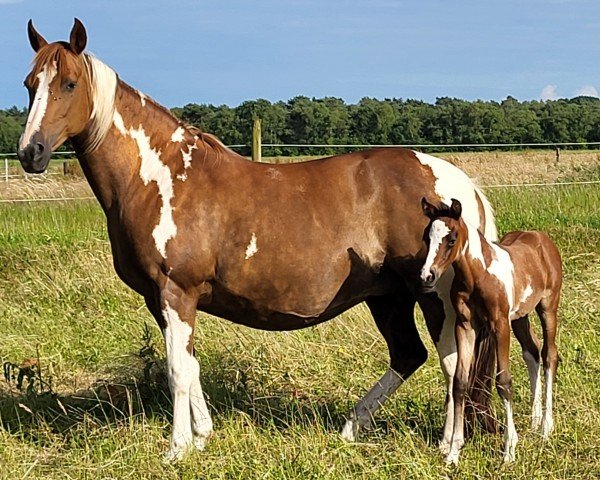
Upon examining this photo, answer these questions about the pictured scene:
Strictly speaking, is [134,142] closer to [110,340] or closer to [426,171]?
[426,171]

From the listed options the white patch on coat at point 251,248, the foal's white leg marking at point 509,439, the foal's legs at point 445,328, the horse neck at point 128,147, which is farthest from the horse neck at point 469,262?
the horse neck at point 128,147

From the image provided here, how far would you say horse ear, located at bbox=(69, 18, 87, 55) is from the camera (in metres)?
3.71

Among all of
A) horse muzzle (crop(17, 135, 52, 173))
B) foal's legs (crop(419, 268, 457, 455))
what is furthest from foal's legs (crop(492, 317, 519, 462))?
horse muzzle (crop(17, 135, 52, 173))

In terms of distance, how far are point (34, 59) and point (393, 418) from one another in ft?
9.14

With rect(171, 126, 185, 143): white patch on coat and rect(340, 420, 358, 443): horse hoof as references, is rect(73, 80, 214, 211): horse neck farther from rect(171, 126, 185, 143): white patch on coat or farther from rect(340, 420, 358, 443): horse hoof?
rect(340, 420, 358, 443): horse hoof

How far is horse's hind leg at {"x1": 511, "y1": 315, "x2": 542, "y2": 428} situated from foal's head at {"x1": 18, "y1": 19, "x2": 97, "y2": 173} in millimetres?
2715

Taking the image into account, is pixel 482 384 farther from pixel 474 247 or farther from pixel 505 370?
pixel 474 247

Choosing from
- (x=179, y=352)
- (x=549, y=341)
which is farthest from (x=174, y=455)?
(x=549, y=341)

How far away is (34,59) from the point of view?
376cm

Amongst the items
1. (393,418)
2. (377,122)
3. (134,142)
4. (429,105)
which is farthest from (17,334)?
(429,105)

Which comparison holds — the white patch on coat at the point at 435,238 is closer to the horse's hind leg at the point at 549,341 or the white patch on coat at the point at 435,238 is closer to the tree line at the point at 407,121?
the horse's hind leg at the point at 549,341

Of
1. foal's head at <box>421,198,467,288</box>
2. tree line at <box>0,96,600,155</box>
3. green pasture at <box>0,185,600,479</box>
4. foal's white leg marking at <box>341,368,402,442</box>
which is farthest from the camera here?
tree line at <box>0,96,600,155</box>

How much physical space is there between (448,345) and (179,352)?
1.45 m

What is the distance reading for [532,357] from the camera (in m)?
4.39
